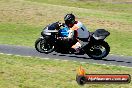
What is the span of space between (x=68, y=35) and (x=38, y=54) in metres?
1.75

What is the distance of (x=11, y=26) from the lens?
3244 centimetres

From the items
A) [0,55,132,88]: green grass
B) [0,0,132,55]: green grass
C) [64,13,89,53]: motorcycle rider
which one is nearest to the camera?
[0,55,132,88]: green grass

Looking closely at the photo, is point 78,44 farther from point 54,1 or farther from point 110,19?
point 54,1

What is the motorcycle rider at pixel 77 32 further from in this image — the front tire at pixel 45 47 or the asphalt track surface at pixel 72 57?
the front tire at pixel 45 47

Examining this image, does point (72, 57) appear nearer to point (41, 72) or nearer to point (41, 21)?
point (41, 72)

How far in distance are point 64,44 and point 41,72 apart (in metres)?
4.21

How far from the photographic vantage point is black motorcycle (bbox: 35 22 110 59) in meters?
18.2

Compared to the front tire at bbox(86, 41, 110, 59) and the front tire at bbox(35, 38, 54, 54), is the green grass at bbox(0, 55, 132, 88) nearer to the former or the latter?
the front tire at bbox(35, 38, 54, 54)

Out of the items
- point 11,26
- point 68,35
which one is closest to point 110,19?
Answer: point 11,26

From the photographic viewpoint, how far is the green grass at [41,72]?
42.9 feet

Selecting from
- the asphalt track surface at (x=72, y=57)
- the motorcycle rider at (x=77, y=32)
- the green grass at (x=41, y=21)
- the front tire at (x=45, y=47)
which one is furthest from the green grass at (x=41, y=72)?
the green grass at (x=41, y=21)

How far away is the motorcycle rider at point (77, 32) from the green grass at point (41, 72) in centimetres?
181

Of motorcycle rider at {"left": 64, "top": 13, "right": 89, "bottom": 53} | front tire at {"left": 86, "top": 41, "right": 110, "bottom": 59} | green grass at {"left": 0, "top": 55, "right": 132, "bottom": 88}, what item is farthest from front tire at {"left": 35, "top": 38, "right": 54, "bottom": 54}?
front tire at {"left": 86, "top": 41, "right": 110, "bottom": 59}

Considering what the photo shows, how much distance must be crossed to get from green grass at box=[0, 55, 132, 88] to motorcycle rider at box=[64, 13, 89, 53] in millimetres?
1806
